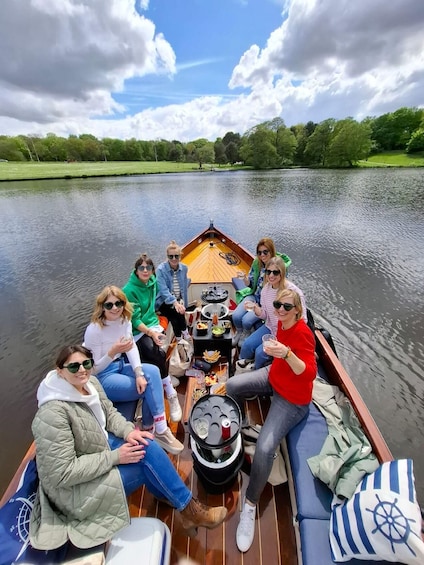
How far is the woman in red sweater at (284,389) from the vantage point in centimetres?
198

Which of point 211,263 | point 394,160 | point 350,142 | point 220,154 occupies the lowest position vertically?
point 220,154

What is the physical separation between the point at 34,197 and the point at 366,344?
2876 cm

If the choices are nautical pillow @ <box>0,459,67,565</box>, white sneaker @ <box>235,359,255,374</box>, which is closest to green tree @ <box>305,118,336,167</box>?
white sneaker @ <box>235,359,255,374</box>

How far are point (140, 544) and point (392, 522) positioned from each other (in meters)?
1.39

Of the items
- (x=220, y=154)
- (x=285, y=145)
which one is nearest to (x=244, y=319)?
(x=285, y=145)

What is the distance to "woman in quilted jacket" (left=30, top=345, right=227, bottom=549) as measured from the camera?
1456 millimetres

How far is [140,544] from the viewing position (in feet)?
4.97

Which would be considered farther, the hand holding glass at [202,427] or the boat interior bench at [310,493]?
the hand holding glass at [202,427]

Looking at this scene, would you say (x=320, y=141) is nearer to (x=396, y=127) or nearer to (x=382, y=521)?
(x=396, y=127)

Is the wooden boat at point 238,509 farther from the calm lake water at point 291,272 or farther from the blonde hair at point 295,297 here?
the calm lake water at point 291,272

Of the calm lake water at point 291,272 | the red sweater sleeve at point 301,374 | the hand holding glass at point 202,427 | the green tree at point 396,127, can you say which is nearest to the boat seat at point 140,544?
the hand holding glass at point 202,427

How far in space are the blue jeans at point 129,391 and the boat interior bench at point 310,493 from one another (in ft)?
4.12

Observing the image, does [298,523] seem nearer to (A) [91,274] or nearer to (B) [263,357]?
(B) [263,357]

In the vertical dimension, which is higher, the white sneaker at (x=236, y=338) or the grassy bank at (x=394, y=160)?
the white sneaker at (x=236, y=338)
